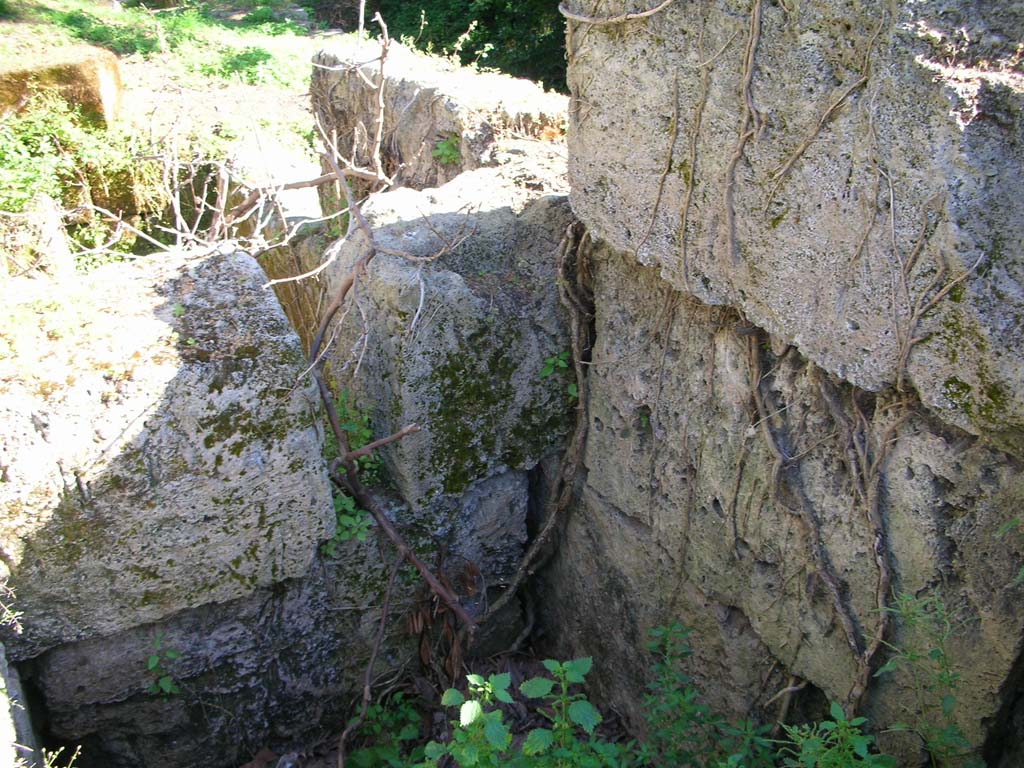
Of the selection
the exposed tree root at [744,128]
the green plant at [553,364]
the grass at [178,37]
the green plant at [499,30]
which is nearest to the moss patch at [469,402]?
the green plant at [553,364]

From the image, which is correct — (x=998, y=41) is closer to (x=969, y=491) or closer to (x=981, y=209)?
(x=981, y=209)

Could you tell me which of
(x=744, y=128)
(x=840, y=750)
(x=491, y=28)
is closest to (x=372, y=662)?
(x=840, y=750)

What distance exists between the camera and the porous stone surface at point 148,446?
110 inches

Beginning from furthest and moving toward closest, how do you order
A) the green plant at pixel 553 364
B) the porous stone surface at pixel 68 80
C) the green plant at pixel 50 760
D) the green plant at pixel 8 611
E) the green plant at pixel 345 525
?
the porous stone surface at pixel 68 80
the green plant at pixel 553 364
the green plant at pixel 345 525
the green plant at pixel 8 611
the green plant at pixel 50 760

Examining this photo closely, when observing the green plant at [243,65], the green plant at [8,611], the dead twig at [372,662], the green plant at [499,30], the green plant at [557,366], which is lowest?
the dead twig at [372,662]

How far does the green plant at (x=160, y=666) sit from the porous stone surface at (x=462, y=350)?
976mm

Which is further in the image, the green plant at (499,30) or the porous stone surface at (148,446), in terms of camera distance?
the green plant at (499,30)

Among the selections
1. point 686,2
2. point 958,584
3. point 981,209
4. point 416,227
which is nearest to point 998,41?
point 981,209

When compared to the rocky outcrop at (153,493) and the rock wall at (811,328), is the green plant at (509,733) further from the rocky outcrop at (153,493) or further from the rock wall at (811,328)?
the rocky outcrop at (153,493)

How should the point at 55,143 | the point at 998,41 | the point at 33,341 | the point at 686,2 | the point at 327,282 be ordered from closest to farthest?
the point at 998,41 → the point at 686,2 → the point at 33,341 → the point at 327,282 → the point at 55,143

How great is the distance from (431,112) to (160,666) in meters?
3.18

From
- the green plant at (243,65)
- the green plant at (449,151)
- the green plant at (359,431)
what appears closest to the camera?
the green plant at (359,431)

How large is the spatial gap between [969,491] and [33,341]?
9.18ft

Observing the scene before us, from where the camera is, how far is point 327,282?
13.2 ft
